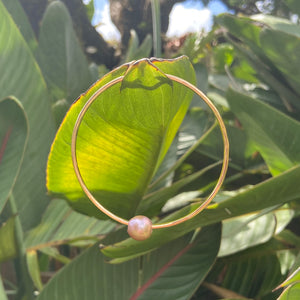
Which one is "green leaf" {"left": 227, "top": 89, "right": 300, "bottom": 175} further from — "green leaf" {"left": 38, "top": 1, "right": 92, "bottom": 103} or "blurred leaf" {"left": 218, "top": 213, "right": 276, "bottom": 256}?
"green leaf" {"left": 38, "top": 1, "right": 92, "bottom": 103}

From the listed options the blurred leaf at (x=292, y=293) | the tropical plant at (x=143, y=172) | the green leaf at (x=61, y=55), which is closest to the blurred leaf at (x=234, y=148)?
the tropical plant at (x=143, y=172)

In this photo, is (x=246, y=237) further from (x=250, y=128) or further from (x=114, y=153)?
(x=114, y=153)

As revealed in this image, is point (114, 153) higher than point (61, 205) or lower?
higher

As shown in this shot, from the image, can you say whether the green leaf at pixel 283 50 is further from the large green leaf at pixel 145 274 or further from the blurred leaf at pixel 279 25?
the large green leaf at pixel 145 274

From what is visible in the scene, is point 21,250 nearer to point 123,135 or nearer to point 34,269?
point 34,269

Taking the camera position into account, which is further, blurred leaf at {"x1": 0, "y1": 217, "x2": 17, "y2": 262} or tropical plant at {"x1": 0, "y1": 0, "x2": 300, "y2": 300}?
blurred leaf at {"x1": 0, "y1": 217, "x2": 17, "y2": 262}

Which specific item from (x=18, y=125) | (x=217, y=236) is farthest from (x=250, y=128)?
(x=18, y=125)

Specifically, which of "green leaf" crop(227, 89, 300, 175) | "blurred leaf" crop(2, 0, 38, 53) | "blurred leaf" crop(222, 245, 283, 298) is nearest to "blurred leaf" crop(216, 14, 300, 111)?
"green leaf" crop(227, 89, 300, 175)
